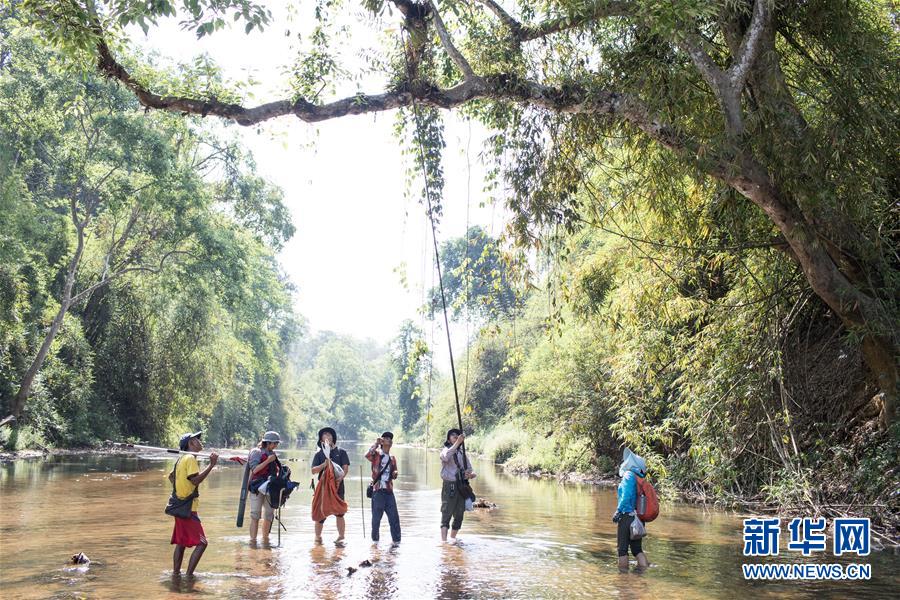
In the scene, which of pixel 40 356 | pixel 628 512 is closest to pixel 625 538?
pixel 628 512

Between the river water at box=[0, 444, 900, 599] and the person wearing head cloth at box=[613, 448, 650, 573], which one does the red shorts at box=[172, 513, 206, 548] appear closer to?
the river water at box=[0, 444, 900, 599]

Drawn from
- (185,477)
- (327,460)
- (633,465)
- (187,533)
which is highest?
(633,465)

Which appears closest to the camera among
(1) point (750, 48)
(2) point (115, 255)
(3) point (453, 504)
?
(1) point (750, 48)

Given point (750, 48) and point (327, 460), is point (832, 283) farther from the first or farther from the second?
point (327, 460)

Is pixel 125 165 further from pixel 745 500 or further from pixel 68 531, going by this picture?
pixel 745 500

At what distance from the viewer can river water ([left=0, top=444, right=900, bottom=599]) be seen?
8.52 meters

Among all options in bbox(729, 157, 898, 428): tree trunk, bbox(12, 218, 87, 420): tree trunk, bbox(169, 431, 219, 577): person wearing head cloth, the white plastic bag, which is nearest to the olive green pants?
the white plastic bag

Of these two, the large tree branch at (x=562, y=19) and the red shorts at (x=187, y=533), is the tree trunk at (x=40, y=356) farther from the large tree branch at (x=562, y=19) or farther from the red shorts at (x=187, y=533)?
the red shorts at (x=187, y=533)

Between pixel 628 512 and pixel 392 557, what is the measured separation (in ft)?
10.4

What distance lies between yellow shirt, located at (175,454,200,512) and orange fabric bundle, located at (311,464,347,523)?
2.86 metres

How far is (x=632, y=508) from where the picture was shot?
998 cm

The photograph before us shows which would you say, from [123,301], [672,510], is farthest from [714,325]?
[123,301]

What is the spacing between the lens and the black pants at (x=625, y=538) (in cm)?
991

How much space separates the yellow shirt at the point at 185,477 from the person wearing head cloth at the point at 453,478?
3860mm
